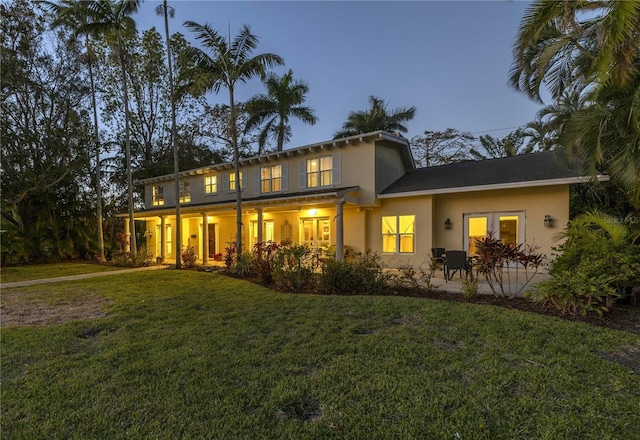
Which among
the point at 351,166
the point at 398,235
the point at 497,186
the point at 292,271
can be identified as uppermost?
the point at 351,166

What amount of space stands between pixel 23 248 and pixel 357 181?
16.6m

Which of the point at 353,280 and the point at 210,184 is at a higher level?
the point at 210,184

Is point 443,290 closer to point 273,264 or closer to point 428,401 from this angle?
point 273,264

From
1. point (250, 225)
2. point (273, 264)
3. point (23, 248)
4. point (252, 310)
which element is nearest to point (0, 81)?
point (23, 248)

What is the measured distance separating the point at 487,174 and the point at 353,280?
6.84 meters

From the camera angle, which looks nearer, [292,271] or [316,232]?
[292,271]

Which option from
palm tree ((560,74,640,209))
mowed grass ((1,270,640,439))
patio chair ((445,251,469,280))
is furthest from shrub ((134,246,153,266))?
palm tree ((560,74,640,209))

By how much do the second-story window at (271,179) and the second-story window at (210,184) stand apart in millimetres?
3296

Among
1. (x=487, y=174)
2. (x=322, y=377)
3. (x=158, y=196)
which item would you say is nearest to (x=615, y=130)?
(x=487, y=174)

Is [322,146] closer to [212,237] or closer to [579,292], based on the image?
[212,237]

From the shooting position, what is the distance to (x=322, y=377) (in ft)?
10.8

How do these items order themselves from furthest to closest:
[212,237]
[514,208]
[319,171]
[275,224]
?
1. [212,237]
2. [275,224]
3. [319,171]
4. [514,208]

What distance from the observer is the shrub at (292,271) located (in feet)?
26.6

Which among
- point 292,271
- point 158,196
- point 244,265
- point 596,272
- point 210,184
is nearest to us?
point 596,272
